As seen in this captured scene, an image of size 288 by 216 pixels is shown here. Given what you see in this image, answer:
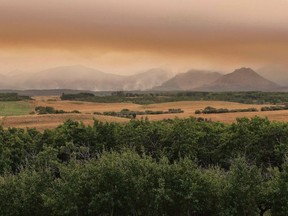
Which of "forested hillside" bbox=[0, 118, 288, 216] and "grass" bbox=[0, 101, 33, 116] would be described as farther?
"grass" bbox=[0, 101, 33, 116]

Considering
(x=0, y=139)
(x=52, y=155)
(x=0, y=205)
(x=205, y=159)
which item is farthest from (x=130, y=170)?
(x=0, y=139)

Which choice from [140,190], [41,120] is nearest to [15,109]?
[41,120]

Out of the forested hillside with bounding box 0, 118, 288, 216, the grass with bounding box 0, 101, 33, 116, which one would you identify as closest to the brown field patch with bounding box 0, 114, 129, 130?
the grass with bounding box 0, 101, 33, 116

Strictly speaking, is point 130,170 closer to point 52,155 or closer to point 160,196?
point 160,196

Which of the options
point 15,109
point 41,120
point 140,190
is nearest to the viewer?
point 140,190

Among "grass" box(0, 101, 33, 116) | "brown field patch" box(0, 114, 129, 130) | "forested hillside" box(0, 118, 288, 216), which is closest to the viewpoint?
"forested hillside" box(0, 118, 288, 216)

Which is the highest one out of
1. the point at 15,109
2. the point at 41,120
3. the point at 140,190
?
the point at 140,190

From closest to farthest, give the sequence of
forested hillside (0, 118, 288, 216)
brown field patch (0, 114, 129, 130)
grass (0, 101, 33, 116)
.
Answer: forested hillside (0, 118, 288, 216)
brown field patch (0, 114, 129, 130)
grass (0, 101, 33, 116)

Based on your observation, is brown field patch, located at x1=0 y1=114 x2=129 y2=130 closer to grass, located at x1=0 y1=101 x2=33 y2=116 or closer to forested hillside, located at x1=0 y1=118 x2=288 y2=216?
grass, located at x1=0 y1=101 x2=33 y2=116

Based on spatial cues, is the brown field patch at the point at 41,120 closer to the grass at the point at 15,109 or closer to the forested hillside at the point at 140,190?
the grass at the point at 15,109

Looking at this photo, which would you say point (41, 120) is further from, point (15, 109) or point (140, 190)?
point (140, 190)

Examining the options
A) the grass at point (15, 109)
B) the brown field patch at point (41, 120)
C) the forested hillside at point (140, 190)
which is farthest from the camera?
the grass at point (15, 109)

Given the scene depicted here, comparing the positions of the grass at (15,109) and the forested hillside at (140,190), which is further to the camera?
the grass at (15,109)

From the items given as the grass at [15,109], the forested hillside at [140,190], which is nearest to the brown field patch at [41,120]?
the grass at [15,109]
